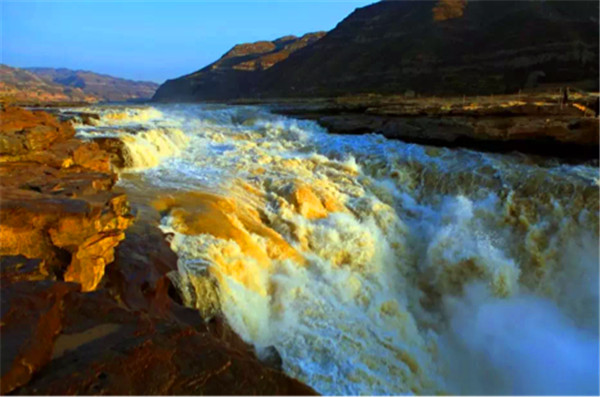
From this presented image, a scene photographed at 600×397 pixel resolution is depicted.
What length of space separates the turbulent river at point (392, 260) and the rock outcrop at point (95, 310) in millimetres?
685

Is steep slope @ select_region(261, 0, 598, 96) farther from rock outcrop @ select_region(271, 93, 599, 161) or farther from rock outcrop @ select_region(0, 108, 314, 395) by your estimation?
rock outcrop @ select_region(0, 108, 314, 395)

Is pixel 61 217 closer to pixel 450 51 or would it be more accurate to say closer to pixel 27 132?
pixel 27 132

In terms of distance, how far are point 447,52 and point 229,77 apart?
147 ft

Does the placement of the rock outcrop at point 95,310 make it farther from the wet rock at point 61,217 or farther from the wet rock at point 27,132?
the wet rock at point 27,132

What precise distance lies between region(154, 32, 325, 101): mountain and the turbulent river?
2585 inches

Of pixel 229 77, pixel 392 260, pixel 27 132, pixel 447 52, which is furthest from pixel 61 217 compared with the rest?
pixel 229 77

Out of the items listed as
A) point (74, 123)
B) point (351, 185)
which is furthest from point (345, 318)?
point (74, 123)

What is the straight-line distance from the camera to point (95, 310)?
2922mm

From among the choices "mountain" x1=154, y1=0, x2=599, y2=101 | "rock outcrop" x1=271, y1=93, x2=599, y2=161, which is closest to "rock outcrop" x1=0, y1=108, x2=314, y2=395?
"rock outcrop" x1=271, y1=93, x2=599, y2=161

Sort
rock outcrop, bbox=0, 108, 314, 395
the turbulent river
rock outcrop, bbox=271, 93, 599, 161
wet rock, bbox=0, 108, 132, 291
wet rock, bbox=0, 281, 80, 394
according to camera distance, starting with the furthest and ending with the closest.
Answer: rock outcrop, bbox=271, 93, 599, 161 → the turbulent river → wet rock, bbox=0, 108, 132, 291 → rock outcrop, bbox=0, 108, 314, 395 → wet rock, bbox=0, 281, 80, 394

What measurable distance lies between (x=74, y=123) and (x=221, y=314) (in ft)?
32.9

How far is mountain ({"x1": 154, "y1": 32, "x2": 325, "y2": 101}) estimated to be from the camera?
7857cm

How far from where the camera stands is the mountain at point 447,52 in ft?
127

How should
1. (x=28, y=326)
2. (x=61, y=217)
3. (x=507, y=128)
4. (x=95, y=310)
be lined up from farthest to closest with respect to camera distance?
(x=507, y=128) < (x=61, y=217) < (x=95, y=310) < (x=28, y=326)
